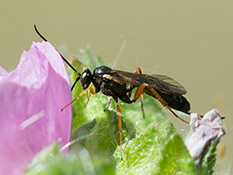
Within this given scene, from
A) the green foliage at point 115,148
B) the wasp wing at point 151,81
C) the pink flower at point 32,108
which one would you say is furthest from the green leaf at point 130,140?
the wasp wing at point 151,81

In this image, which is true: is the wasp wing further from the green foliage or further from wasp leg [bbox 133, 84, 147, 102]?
the green foliage

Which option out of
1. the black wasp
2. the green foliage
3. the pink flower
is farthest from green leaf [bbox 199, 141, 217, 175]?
the black wasp

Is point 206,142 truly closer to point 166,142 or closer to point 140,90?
point 166,142

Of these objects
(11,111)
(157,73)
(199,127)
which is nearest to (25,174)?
(11,111)

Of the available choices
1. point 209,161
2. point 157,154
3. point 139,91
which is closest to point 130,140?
point 157,154

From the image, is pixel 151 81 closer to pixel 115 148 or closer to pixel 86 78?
pixel 86 78

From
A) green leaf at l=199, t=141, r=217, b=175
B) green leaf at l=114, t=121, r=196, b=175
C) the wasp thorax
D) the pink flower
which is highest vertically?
the pink flower
